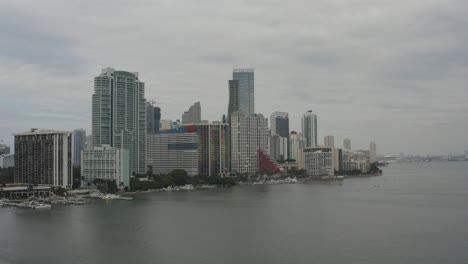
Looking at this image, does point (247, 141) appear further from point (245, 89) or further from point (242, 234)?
point (242, 234)

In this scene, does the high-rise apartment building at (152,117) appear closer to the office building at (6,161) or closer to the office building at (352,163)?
the office building at (6,161)

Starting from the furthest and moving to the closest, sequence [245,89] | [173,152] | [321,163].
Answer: [245,89] < [321,163] < [173,152]

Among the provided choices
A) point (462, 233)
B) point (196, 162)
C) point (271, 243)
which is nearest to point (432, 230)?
point (462, 233)

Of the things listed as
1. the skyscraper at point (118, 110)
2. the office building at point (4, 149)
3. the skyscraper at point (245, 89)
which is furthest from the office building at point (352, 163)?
the office building at point (4, 149)

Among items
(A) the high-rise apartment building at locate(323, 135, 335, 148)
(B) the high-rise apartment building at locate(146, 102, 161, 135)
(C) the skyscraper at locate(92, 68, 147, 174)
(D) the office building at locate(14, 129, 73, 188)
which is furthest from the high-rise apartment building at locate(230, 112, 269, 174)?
(A) the high-rise apartment building at locate(323, 135, 335, 148)

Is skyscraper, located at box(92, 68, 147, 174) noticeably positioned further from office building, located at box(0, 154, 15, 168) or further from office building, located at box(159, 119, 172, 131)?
office building, located at box(159, 119, 172, 131)

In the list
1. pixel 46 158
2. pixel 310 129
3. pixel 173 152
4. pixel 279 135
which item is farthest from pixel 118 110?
pixel 310 129
